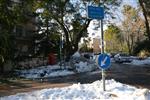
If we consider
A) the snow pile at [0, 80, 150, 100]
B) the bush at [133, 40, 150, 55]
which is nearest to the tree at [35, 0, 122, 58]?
the bush at [133, 40, 150, 55]

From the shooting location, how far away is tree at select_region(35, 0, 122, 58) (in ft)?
143

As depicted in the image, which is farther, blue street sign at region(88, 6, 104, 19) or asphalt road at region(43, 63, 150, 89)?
asphalt road at region(43, 63, 150, 89)

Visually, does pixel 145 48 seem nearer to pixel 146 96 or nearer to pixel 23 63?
pixel 23 63

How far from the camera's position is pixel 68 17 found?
152ft

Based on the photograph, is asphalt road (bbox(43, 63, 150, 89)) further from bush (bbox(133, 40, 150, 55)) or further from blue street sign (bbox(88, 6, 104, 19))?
bush (bbox(133, 40, 150, 55))

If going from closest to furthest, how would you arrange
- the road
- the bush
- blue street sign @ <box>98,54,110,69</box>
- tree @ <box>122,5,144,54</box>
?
blue street sign @ <box>98,54,110,69</box> → the road → the bush → tree @ <box>122,5,144,54</box>

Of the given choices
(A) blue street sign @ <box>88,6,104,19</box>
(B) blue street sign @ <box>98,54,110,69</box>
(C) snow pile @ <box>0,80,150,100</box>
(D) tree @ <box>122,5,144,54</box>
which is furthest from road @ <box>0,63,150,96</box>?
(D) tree @ <box>122,5,144,54</box>

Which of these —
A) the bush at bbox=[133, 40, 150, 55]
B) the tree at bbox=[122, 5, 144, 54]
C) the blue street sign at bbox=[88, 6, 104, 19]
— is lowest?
the bush at bbox=[133, 40, 150, 55]

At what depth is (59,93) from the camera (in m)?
14.8

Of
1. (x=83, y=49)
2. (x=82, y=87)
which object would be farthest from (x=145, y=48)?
(x=82, y=87)

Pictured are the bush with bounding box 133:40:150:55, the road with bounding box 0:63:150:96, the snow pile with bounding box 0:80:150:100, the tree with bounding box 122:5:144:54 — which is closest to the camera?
the snow pile with bounding box 0:80:150:100

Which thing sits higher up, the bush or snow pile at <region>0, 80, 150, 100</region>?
the bush

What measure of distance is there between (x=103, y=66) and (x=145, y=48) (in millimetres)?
47373

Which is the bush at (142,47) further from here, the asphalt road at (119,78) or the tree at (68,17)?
the asphalt road at (119,78)
